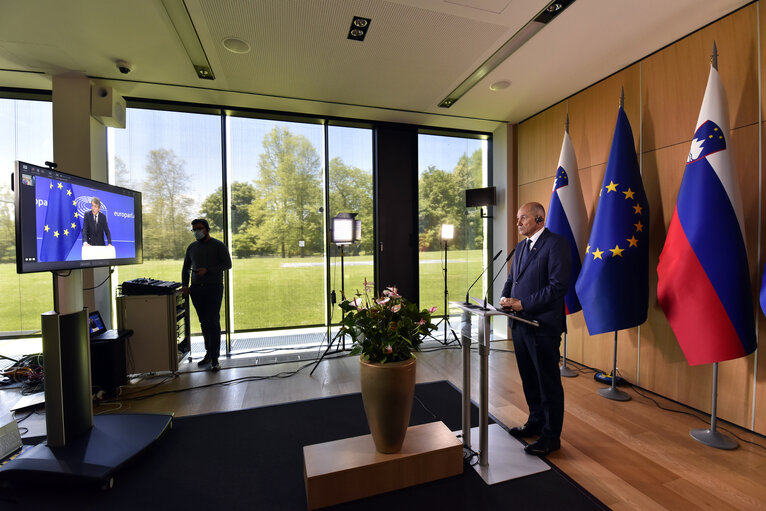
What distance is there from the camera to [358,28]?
2682 millimetres

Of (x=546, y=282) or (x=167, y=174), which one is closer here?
(x=546, y=282)

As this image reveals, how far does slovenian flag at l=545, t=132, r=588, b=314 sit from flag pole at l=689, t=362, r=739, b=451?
3.84 feet

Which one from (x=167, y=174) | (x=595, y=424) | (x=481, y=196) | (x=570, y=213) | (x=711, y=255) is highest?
(x=167, y=174)

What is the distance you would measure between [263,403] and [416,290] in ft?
8.52

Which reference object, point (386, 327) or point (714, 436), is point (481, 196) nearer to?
point (714, 436)

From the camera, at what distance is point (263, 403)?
294 centimetres

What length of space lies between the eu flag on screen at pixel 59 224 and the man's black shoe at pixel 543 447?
3.10m

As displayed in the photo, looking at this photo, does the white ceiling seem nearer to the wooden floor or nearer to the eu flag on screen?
the eu flag on screen

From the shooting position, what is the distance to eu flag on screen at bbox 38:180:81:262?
74.1 inches

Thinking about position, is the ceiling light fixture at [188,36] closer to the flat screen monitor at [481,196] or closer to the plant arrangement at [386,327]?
the plant arrangement at [386,327]

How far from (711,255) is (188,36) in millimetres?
4329

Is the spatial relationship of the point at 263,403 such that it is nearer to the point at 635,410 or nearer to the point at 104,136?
the point at 635,410

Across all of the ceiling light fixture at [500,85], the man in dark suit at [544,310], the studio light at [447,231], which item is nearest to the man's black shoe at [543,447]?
the man in dark suit at [544,310]

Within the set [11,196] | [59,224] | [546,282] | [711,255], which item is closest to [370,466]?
[546,282]
